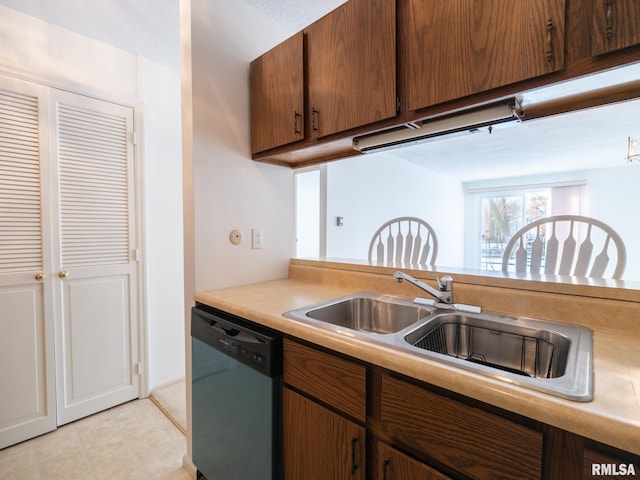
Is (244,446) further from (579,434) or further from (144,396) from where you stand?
(144,396)

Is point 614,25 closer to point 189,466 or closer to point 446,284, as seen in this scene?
point 446,284

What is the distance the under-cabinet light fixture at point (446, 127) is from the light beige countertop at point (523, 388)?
611 mm

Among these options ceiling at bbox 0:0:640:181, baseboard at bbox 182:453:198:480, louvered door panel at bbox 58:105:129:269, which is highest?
ceiling at bbox 0:0:640:181

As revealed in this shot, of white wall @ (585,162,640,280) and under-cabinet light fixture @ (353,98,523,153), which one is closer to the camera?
under-cabinet light fixture @ (353,98,523,153)

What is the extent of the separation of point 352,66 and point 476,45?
0.46 meters

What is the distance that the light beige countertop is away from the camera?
52cm

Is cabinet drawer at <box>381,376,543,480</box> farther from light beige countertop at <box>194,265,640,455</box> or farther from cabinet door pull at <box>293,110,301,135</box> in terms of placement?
cabinet door pull at <box>293,110,301,135</box>

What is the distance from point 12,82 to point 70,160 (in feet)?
1.51

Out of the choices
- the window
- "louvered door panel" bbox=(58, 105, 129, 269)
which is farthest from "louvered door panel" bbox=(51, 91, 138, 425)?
the window

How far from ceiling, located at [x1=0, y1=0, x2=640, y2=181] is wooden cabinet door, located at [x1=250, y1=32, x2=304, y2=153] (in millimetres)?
419

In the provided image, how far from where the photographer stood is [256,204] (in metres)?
1.71

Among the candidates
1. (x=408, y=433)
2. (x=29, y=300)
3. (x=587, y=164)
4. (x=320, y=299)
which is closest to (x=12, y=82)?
(x=29, y=300)

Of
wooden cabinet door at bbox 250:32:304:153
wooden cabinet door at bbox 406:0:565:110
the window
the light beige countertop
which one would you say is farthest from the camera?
the window

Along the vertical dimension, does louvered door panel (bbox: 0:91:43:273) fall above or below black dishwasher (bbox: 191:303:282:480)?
above
